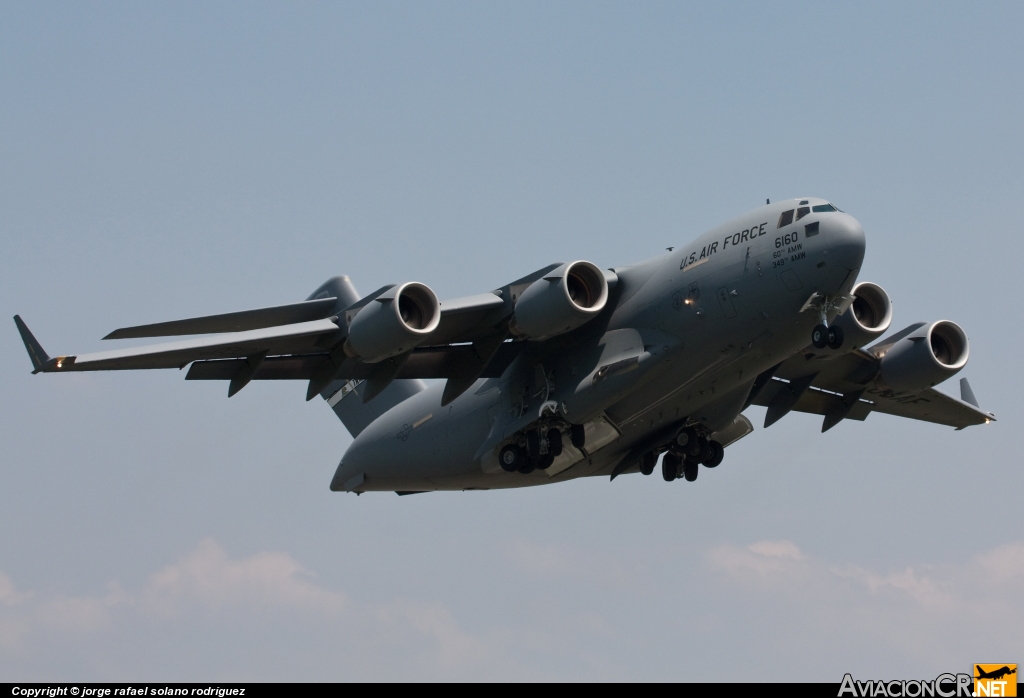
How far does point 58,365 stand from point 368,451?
20.8 feet

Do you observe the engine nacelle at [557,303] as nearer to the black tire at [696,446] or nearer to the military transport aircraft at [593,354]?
the military transport aircraft at [593,354]

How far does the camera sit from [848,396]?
23.1 meters

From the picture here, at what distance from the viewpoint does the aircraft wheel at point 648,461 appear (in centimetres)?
2180

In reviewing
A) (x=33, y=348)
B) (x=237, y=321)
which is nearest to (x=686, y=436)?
(x=237, y=321)

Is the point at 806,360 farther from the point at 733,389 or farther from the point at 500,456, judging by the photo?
the point at 500,456

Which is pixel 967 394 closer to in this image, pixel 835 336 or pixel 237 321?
pixel 835 336

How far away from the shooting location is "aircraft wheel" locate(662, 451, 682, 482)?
2196cm

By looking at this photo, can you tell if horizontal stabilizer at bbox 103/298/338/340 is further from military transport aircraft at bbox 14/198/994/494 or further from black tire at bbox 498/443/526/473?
black tire at bbox 498/443/526/473

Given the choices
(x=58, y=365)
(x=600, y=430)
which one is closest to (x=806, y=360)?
(x=600, y=430)

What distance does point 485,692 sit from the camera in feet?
49.8

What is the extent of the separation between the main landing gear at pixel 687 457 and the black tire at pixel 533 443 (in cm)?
245

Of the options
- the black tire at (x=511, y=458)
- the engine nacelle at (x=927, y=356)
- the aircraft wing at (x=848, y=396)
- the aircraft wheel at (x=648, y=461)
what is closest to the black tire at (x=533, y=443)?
the black tire at (x=511, y=458)

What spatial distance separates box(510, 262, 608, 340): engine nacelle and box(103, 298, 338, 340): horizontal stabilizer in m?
2.95

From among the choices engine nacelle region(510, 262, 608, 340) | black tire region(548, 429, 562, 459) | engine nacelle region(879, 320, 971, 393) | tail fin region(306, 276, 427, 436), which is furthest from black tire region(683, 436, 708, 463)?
tail fin region(306, 276, 427, 436)
